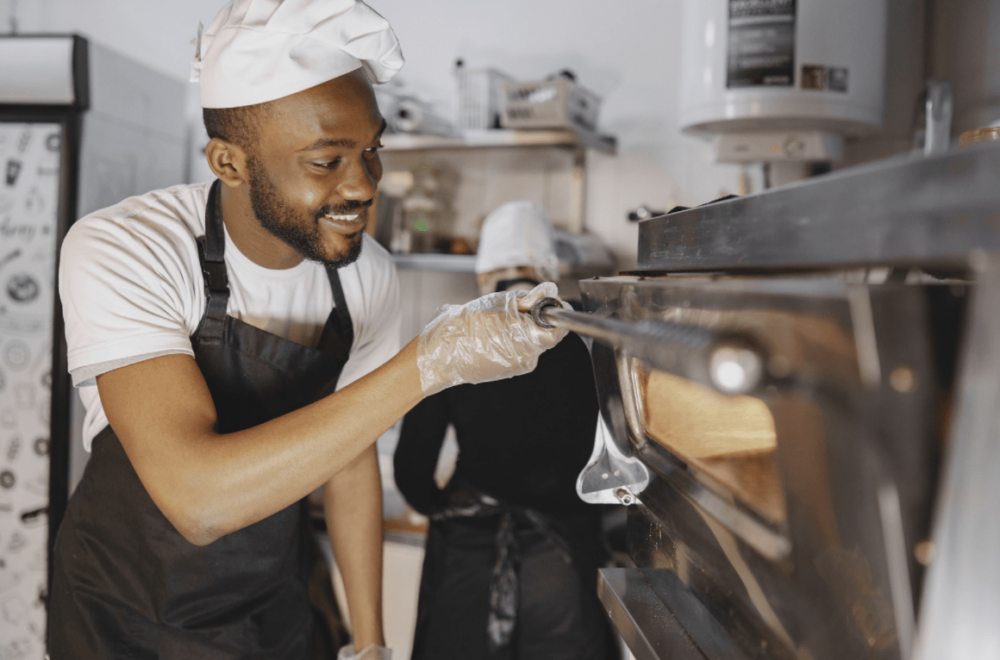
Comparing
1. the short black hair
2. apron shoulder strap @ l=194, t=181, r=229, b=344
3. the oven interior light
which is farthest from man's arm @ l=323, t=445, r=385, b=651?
the oven interior light

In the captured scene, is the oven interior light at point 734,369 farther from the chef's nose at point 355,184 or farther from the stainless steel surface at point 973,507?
the chef's nose at point 355,184

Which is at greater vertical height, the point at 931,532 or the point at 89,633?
the point at 931,532

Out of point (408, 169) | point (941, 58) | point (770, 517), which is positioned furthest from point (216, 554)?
point (941, 58)

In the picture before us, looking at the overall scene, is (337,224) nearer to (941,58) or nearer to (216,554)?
(216,554)

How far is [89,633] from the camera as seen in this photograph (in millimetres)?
1154

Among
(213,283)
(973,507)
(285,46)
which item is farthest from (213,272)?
(973,507)

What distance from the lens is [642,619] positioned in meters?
0.77

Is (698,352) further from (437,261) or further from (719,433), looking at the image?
(437,261)

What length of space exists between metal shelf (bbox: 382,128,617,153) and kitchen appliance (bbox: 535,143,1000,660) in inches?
68.3

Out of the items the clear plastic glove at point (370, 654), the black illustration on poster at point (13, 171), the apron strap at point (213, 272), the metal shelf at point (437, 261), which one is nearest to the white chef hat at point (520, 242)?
the metal shelf at point (437, 261)

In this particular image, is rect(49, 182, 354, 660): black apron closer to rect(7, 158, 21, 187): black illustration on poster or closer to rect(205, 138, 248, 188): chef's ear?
rect(205, 138, 248, 188): chef's ear

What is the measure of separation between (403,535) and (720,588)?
4.94 ft

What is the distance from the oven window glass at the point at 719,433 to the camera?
21.8 inches

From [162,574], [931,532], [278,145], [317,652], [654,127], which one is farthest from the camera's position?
[654,127]
